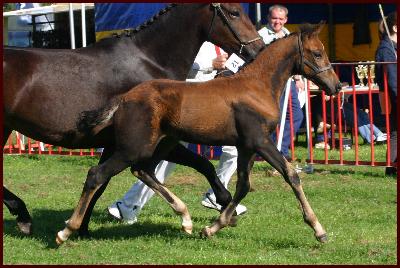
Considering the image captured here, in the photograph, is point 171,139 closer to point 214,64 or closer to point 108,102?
point 108,102

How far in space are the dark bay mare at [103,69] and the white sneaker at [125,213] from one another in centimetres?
68

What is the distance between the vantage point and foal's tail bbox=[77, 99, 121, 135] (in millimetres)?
6695

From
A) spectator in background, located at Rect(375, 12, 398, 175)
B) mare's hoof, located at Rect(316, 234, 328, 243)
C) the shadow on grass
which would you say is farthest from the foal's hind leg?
spectator in background, located at Rect(375, 12, 398, 175)

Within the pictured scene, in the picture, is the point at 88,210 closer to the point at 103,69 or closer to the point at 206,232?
the point at 206,232

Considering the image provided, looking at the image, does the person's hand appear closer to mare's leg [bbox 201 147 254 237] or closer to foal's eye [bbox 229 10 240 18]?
foal's eye [bbox 229 10 240 18]

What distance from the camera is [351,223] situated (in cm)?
788

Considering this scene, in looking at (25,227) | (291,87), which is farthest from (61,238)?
(291,87)

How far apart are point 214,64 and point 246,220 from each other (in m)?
A: 1.44

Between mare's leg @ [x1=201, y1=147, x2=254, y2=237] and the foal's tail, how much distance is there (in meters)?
1.00

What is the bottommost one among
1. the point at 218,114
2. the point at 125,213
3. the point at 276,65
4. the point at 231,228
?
the point at 231,228

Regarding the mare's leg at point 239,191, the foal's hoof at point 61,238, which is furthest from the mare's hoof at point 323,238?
the foal's hoof at point 61,238

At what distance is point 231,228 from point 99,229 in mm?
1122

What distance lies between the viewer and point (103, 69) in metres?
6.95

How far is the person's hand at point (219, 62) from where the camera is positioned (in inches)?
320
